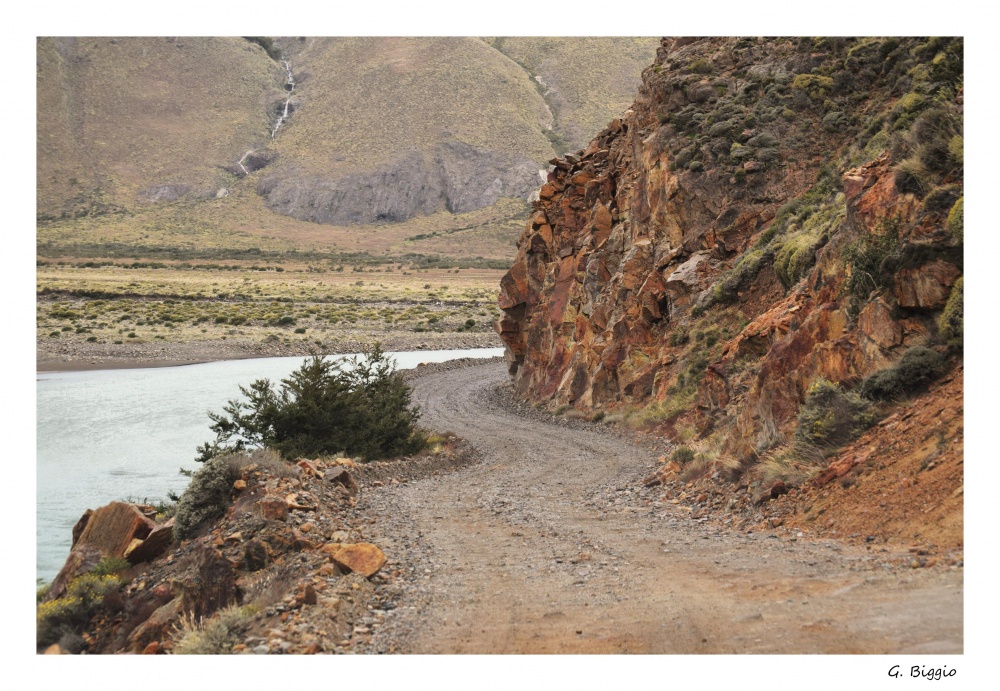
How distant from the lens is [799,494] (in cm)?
1006

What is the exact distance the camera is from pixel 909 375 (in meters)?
9.94

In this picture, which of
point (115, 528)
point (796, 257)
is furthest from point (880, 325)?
point (115, 528)

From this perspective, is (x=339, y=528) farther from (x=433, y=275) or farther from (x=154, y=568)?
(x=433, y=275)

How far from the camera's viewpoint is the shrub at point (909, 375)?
385 inches

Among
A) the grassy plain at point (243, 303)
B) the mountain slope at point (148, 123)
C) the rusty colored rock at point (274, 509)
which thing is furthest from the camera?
the mountain slope at point (148, 123)

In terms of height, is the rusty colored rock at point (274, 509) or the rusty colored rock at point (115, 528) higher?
the rusty colored rock at point (274, 509)

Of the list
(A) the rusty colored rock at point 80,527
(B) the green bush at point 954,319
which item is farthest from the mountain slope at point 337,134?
(B) the green bush at point 954,319

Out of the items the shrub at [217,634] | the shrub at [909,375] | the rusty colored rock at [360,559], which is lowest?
the shrub at [217,634]

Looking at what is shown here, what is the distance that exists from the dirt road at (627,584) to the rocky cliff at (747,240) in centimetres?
271

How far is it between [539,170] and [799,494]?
467 feet

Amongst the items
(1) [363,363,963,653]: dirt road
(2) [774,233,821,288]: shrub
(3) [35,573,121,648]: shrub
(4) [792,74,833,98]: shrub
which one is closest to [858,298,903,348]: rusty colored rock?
(1) [363,363,963,653]: dirt road

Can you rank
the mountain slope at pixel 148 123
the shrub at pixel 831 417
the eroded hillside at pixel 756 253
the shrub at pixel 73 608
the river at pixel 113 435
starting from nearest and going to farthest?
the shrub at pixel 73 608 → the shrub at pixel 831 417 → the eroded hillside at pixel 756 253 → the river at pixel 113 435 → the mountain slope at pixel 148 123

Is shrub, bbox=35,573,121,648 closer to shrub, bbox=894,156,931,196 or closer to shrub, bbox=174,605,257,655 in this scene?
shrub, bbox=174,605,257,655

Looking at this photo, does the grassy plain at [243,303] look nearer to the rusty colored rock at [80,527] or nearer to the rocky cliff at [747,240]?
the rocky cliff at [747,240]
